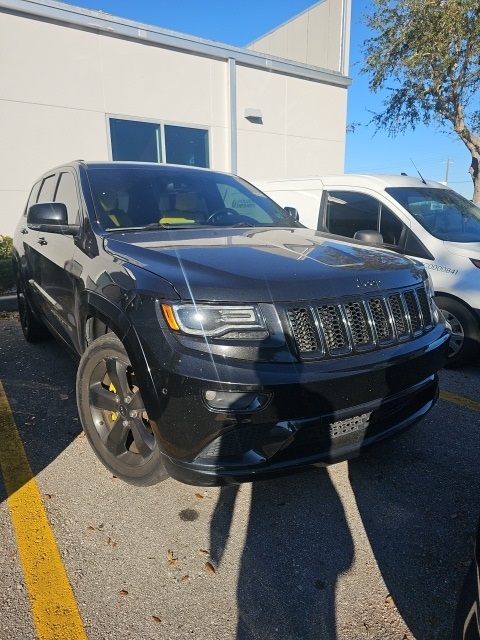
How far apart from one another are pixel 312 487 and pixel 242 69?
10424 millimetres

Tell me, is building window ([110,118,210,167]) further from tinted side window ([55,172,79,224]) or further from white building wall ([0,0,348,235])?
tinted side window ([55,172,79,224])

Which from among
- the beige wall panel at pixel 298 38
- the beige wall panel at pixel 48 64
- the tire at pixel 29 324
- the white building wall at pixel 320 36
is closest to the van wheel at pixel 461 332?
the tire at pixel 29 324

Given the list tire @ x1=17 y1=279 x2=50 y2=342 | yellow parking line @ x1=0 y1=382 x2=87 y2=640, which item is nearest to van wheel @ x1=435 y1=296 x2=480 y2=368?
yellow parking line @ x1=0 y1=382 x2=87 y2=640

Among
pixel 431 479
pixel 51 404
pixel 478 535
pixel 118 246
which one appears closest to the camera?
pixel 478 535

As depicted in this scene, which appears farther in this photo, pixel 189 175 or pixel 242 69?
pixel 242 69

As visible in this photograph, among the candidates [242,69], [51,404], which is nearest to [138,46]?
[242,69]

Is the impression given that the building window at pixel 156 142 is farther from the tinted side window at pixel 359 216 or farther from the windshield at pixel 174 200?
the windshield at pixel 174 200

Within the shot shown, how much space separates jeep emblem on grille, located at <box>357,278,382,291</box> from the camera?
218 centimetres

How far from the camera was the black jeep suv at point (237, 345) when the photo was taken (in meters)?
1.91

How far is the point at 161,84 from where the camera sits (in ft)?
31.0

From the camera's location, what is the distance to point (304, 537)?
2225 mm

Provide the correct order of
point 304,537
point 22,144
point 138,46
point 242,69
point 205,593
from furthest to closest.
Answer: point 242,69 < point 138,46 < point 22,144 < point 304,537 < point 205,593

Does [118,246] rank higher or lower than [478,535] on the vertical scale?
higher

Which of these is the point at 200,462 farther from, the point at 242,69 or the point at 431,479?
the point at 242,69
